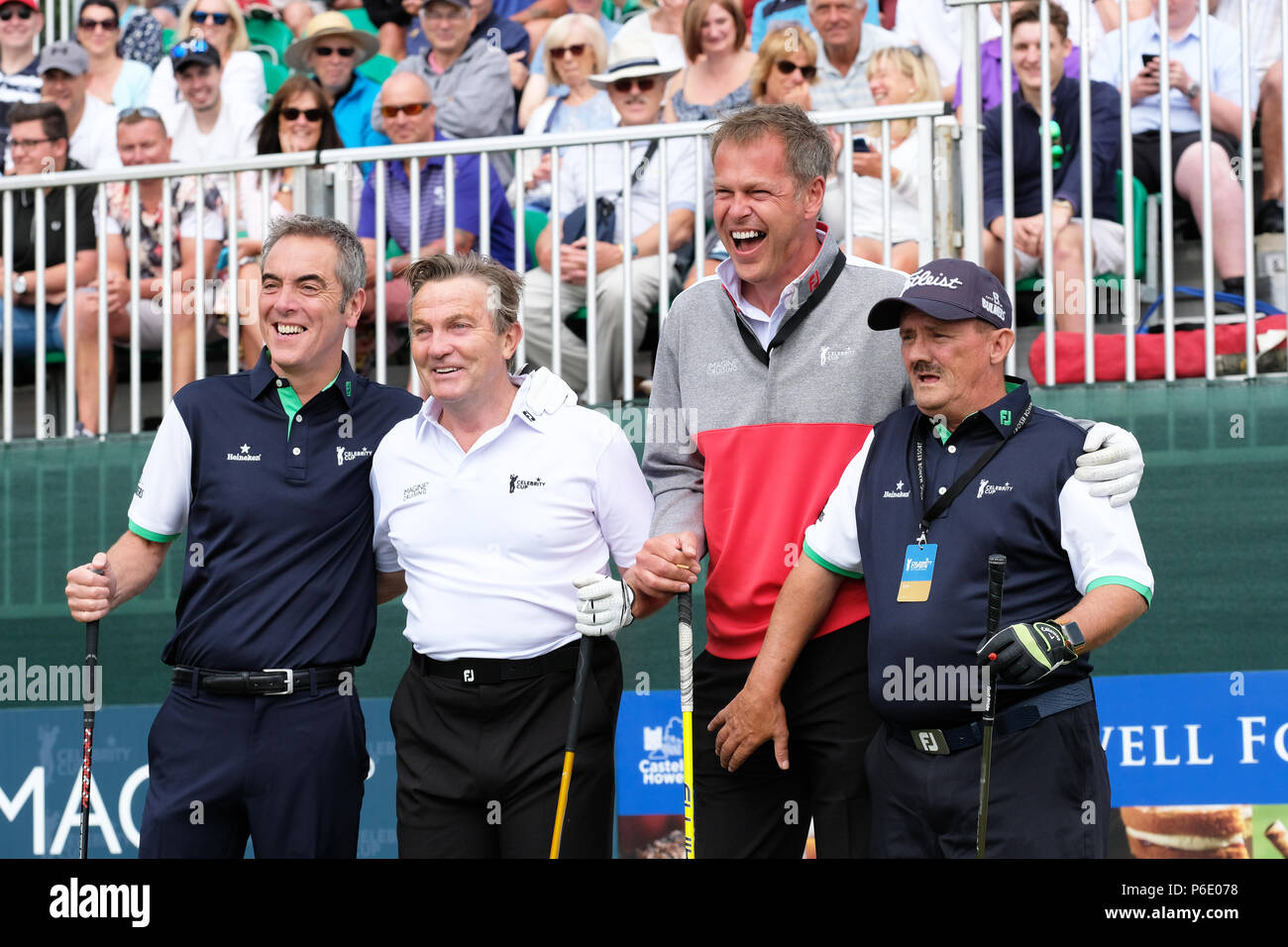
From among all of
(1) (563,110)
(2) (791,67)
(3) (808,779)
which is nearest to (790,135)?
(3) (808,779)

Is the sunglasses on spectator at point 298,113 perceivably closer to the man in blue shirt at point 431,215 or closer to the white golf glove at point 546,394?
the man in blue shirt at point 431,215

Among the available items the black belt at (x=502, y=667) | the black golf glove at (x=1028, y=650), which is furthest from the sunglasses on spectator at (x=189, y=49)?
the black golf glove at (x=1028, y=650)

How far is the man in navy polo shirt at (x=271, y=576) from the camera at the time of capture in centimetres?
375

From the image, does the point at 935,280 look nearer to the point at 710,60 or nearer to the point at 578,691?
the point at 578,691

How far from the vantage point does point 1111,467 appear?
3256 mm

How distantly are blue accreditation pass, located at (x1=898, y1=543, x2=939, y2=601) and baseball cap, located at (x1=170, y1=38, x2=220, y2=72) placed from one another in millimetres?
5529

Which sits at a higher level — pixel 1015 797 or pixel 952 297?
pixel 952 297

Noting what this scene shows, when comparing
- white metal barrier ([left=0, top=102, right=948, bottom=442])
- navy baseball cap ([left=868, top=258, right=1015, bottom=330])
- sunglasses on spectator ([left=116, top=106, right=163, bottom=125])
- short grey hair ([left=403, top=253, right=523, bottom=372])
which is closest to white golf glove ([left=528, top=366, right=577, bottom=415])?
short grey hair ([left=403, top=253, right=523, bottom=372])

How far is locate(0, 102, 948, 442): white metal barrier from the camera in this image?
19.6 feet

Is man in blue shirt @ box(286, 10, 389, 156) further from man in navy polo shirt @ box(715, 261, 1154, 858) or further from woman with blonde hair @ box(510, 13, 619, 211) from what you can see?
man in navy polo shirt @ box(715, 261, 1154, 858)

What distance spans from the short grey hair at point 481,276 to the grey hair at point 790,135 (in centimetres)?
56

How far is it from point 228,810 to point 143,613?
2.74 meters
